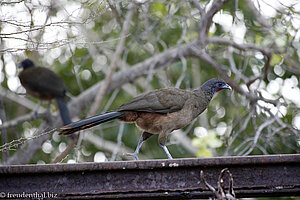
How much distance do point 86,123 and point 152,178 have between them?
4.25 ft

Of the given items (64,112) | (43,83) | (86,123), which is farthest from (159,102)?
(43,83)

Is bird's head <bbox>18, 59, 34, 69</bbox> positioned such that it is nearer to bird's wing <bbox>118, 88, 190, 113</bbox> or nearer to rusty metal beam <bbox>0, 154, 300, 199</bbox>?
bird's wing <bbox>118, 88, 190, 113</bbox>

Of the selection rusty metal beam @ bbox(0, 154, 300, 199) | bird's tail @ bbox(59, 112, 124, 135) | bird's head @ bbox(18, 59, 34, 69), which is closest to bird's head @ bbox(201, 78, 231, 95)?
bird's tail @ bbox(59, 112, 124, 135)

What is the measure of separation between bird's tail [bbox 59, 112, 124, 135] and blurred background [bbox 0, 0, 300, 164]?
808mm

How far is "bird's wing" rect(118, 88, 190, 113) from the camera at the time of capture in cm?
376

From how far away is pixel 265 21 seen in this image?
5.78m

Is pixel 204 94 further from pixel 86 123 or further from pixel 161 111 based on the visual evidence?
pixel 86 123

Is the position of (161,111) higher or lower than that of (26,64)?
lower

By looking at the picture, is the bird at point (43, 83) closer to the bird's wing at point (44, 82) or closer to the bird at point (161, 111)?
the bird's wing at point (44, 82)

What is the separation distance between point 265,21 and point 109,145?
3848 millimetres

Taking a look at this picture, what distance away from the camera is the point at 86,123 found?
318cm

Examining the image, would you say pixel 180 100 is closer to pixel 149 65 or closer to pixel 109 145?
pixel 149 65

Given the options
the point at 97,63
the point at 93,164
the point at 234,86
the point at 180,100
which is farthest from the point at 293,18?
the point at 97,63

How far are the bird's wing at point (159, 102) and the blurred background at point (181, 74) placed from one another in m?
0.79
